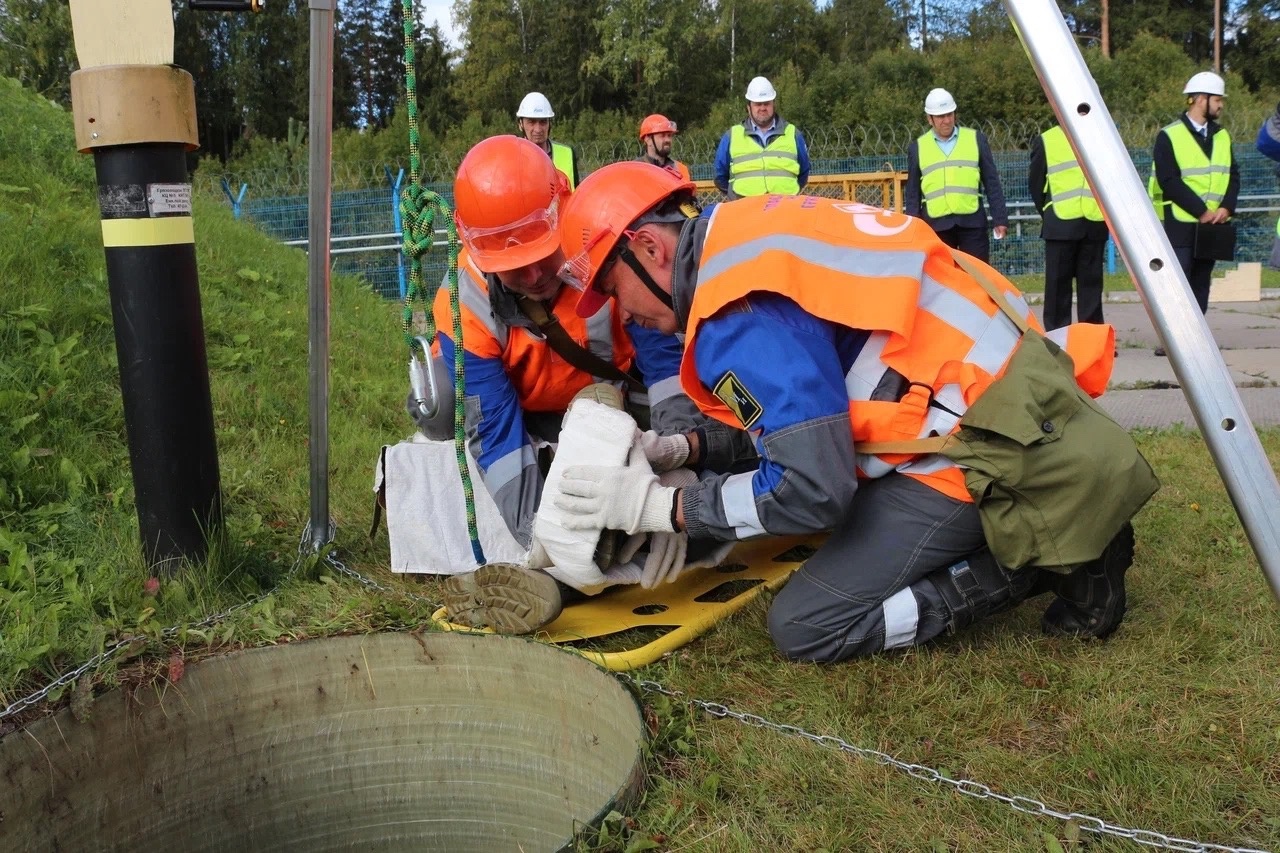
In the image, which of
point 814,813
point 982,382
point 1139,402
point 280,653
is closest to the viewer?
point 814,813

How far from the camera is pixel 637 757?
7.13 feet

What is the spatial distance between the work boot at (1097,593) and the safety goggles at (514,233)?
1688mm

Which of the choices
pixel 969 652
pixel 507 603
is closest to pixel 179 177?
pixel 507 603

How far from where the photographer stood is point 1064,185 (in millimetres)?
7879

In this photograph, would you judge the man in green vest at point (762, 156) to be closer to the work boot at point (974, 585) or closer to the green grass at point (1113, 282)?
the green grass at point (1113, 282)

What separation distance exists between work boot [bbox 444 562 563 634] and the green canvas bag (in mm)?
1141

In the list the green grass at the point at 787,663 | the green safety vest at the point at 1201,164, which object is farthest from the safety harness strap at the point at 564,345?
the green safety vest at the point at 1201,164

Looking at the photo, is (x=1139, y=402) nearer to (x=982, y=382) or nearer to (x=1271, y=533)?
(x=982, y=382)

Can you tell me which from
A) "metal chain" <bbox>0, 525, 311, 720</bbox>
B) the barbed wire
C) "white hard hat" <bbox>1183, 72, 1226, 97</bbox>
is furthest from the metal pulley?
the barbed wire

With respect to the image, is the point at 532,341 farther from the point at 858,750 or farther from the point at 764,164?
the point at 764,164

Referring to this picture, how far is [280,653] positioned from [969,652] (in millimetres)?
1765

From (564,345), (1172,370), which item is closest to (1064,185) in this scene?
(1172,370)

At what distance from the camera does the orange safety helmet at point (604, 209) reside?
263 centimetres

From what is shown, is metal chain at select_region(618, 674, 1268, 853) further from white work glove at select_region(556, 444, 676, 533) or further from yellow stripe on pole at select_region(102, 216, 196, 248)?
yellow stripe on pole at select_region(102, 216, 196, 248)
